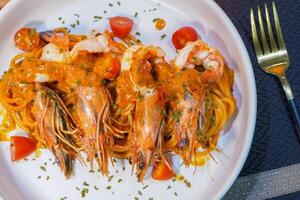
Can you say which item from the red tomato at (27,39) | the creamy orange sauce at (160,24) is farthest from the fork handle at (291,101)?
the red tomato at (27,39)

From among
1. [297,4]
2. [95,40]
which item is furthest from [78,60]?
[297,4]

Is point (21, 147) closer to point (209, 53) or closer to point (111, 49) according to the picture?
point (111, 49)

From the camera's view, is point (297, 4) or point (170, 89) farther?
point (297, 4)

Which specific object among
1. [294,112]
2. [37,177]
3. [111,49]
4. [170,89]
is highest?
[111,49]

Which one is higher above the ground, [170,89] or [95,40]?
[95,40]

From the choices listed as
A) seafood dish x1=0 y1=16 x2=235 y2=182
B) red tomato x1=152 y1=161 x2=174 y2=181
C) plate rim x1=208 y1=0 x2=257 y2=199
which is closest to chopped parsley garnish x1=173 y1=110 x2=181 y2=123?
seafood dish x1=0 y1=16 x2=235 y2=182

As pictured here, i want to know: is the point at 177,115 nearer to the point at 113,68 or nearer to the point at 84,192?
the point at 113,68
